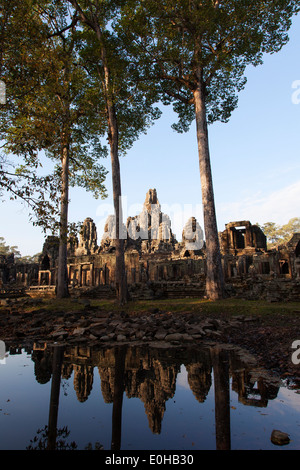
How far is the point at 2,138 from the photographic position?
32.0 ft

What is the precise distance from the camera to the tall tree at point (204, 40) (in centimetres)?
1425

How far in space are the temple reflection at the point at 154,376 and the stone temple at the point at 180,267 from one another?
445 cm

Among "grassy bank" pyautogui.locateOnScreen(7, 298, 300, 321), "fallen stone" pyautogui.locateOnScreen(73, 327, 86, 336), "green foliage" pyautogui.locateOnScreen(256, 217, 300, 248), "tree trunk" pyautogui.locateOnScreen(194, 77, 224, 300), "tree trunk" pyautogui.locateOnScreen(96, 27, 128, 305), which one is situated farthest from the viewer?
"green foliage" pyautogui.locateOnScreen(256, 217, 300, 248)

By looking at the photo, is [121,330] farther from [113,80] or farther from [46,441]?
[113,80]

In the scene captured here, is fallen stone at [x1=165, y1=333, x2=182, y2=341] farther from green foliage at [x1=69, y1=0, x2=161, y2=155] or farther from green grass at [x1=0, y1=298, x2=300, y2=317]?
green foliage at [x1=69, y1=0, x2=161, y2=155]

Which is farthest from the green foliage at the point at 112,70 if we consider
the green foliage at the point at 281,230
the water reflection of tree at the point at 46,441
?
the green foliage at the point at 281,230

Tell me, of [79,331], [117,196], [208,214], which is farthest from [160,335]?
[117,196]

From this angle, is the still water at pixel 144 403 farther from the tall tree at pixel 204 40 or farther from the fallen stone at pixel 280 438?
the tall tree at pixel 204 40

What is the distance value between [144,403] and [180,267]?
21727 mm

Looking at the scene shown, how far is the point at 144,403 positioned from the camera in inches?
149

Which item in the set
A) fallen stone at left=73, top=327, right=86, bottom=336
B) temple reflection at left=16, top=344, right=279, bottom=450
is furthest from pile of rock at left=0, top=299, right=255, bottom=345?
temple reflection at left=16, top=344, right=279, bottom=450

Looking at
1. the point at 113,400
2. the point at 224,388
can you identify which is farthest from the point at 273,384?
the point at 113,400

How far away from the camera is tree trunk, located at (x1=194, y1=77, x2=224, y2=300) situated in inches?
548

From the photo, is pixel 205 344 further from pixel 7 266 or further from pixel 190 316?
pixel 7 266
